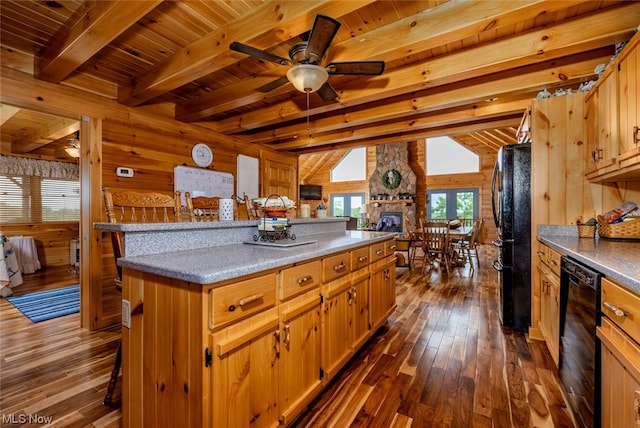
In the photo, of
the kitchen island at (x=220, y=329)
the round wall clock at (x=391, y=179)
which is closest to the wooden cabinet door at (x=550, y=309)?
the kitchen island at (x=220, y=329)

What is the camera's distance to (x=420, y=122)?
3869 millimetres

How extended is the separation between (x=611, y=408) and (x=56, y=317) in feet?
14.8

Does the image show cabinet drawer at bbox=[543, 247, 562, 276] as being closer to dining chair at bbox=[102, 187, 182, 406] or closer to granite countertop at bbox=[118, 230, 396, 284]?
granite countertop at bbox=[118, 230, 396, 284]

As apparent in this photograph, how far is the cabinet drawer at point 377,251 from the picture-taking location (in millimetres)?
2376

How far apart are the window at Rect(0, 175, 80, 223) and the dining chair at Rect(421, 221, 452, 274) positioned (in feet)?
23.0

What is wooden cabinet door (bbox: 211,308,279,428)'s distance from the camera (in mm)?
1061

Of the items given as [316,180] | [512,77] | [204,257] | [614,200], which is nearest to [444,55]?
[512,77]

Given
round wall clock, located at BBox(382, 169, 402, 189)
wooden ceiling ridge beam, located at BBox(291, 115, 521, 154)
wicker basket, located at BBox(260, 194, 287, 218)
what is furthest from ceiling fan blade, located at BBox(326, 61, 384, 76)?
round wall clock, located at BBox(382, 169, 402, 189)

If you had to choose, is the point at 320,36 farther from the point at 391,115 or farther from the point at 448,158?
the point at 448,158

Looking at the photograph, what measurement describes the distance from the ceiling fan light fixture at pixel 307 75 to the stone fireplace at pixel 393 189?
303 inches

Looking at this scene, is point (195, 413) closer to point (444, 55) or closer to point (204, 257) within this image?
point (204, 257)

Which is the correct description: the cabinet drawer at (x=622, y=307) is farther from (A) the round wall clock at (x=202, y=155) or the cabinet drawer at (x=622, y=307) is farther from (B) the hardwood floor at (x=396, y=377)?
(A) the round wall clock at (x=202, y=155)

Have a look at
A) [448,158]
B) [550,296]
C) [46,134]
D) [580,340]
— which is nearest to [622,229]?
[550,296]

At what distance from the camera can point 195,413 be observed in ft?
3.44
